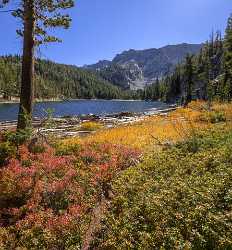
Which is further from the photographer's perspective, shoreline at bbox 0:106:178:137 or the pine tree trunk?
shoreline at bbox 0:106:178:137

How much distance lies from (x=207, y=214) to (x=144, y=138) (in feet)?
37.9

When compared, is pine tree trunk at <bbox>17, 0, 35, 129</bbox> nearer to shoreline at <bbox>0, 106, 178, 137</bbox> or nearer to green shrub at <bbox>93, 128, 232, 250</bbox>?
shoreline at <bbox>0, 106, 178, 137</bbox>

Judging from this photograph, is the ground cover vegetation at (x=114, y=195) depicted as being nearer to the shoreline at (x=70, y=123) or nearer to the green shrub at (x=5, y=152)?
the green shrub at (x=5, y=152)

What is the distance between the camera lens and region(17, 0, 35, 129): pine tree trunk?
15.1 meters

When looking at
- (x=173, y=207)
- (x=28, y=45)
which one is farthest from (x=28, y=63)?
(x=173, y=207)

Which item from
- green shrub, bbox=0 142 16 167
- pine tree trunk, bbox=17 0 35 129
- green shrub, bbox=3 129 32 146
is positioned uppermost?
pine tree trunk, bbox=17 0 35 129

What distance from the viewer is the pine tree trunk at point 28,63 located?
15.1 m

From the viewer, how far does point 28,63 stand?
15.2 metres

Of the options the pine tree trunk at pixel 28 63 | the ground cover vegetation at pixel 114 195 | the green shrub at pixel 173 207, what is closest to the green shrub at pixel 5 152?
the ground cover vegetation at pixel 114 195

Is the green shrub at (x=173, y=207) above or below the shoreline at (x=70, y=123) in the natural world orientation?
above

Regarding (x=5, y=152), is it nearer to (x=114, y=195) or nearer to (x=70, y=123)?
(x=114, y=195)

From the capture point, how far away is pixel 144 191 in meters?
9.78

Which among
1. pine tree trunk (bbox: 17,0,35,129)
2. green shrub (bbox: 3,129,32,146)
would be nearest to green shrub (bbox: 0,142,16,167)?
Result: green shrub (bbox: 3,129,32,146)

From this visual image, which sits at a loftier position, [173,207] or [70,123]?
[173,207]
